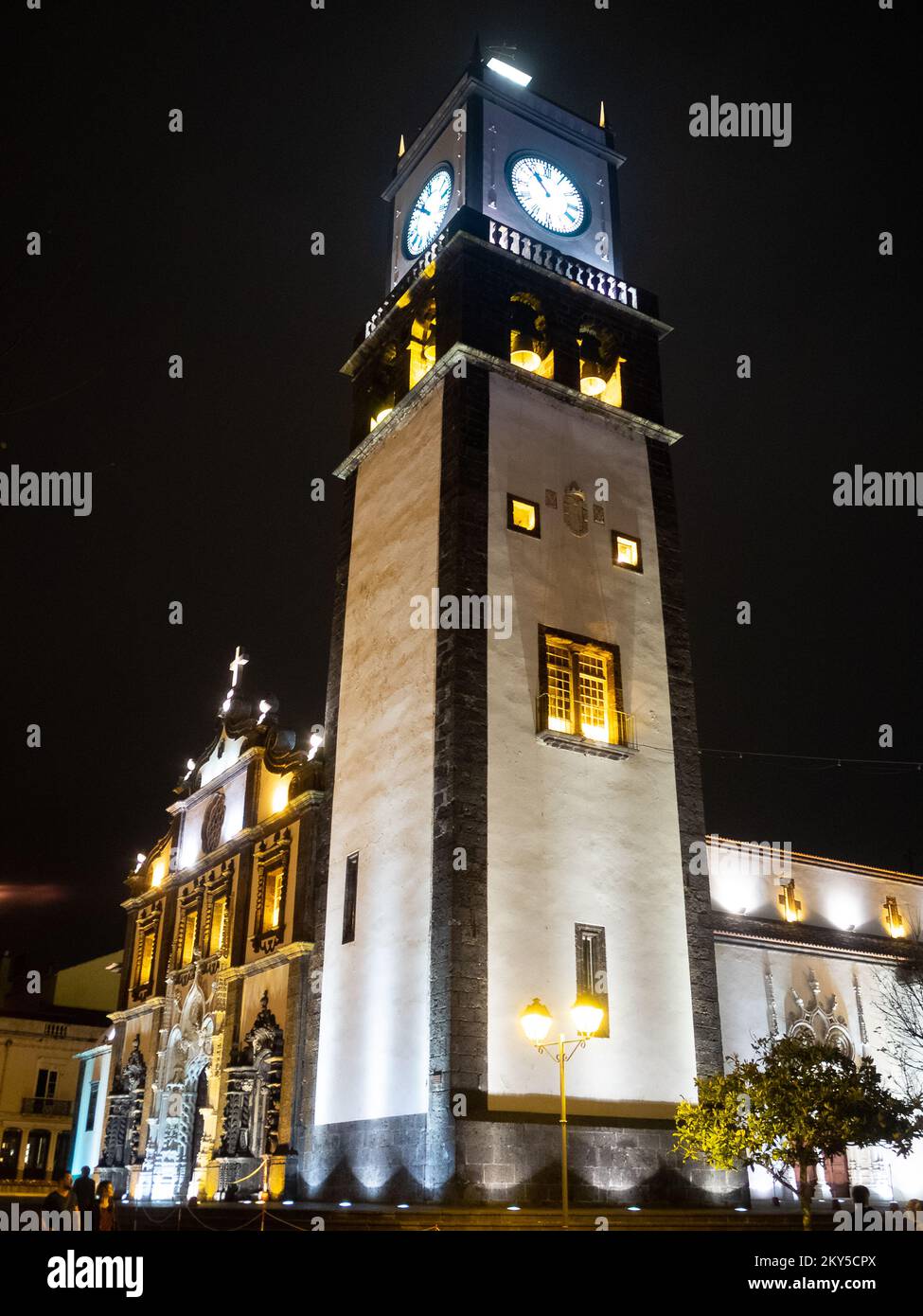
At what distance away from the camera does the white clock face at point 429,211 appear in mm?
32406

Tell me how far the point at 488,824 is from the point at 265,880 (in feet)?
35.2

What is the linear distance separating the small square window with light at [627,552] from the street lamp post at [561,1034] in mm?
10616

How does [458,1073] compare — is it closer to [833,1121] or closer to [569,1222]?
[569,1222]

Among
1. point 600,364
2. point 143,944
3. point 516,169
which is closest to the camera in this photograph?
point 600,364

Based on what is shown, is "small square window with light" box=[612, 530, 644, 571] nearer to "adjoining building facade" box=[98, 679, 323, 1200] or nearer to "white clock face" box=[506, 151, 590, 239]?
"adjoining building facade" box=[98, 679, 323, 1200]

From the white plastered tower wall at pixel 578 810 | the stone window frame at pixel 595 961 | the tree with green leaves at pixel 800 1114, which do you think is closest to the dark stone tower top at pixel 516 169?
the white plastered tower wall at pixel 578 810

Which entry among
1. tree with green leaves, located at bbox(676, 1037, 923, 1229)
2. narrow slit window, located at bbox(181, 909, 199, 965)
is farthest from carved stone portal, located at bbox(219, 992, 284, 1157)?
tree with green leaves, located at bbox(676, 1037, 923, 1229)

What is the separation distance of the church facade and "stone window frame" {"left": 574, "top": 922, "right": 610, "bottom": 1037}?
0.19 feet

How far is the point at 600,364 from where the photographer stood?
30.6 m

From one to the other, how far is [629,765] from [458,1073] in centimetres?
807

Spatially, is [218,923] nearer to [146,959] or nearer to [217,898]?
[217,898]

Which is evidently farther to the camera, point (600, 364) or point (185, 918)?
point (185, 918)

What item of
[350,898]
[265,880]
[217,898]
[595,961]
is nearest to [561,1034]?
[595,961]
